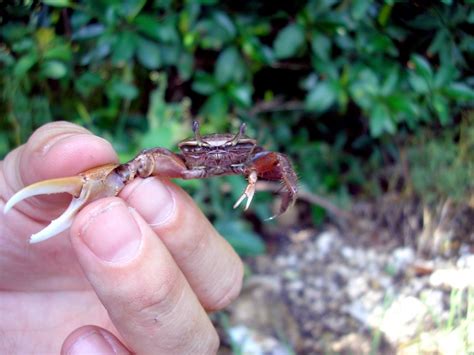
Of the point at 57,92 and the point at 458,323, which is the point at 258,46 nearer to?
the point at 57,92

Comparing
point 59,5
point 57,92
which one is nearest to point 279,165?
point 59,5

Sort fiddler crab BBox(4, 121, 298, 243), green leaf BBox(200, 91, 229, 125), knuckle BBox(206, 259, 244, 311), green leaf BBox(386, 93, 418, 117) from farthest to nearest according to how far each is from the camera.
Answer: green leaf BBox(200, 91, 229, 125) → green leaf BBox(386, 93, 418, 117) → knuckle BBox(206, 259, 244, 311) → fiddler crab BBox(4, 121, 298, 243)

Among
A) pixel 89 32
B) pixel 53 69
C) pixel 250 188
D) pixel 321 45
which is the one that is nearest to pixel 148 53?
pixel 89 32

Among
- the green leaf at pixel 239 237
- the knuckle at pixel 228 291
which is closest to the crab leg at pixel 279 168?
the knuckle at pixel 228 291

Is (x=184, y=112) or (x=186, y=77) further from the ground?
(x=186, y=77)

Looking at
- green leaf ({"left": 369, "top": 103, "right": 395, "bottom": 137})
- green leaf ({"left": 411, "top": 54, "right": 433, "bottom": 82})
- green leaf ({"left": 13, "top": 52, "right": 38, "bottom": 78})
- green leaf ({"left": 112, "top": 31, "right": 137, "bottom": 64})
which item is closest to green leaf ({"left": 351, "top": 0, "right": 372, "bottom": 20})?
green leaf ({"left": 411, "top": 54, "right": 433, "bottom": 82})

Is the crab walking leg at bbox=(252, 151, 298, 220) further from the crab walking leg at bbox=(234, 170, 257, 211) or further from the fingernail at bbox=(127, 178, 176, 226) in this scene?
the fingernail at bbox=(127, 178, 176, 226)
